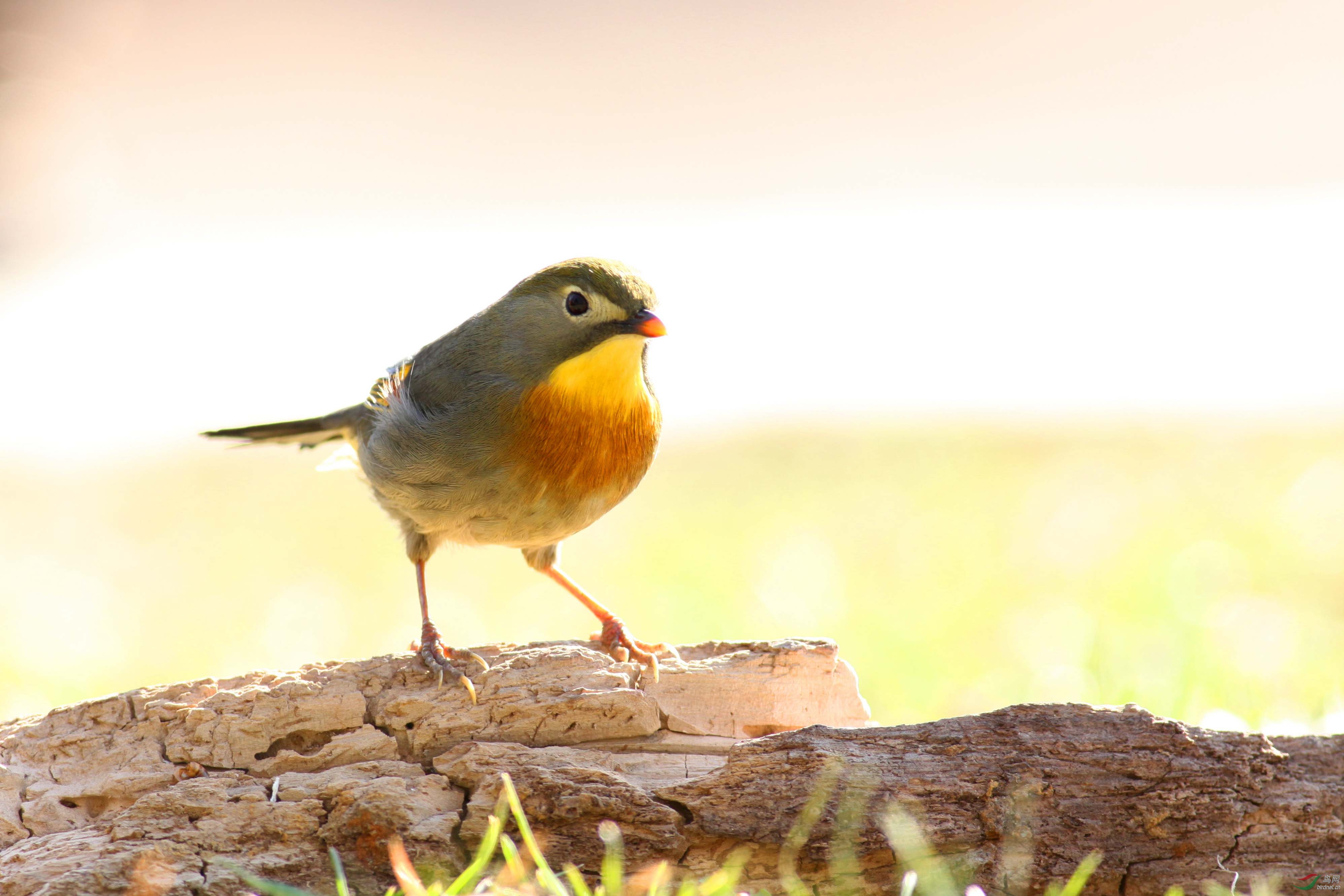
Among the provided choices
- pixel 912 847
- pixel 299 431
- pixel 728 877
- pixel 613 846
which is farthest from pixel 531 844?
pixel 299 431

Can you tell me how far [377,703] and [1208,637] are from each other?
181 inches

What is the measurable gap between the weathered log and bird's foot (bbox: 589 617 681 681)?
21.1 inches

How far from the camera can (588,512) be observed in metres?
4.50

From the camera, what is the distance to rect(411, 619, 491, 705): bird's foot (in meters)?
3.89

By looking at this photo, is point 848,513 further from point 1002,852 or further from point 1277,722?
point 1002,852

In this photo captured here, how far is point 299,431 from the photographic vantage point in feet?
18.7

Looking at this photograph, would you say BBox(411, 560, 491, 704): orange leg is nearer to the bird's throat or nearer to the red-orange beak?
the bird's throat

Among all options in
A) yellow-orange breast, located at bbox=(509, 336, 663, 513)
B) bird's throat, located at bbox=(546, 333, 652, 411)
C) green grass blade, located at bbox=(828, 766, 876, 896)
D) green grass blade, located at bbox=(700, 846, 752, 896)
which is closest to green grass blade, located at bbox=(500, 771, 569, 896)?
green grass blade, located at bbox=(700, 846, 752, 896)

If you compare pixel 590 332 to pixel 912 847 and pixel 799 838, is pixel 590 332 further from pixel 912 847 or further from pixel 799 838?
pixel 912 847

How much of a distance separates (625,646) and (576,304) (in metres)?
1.34

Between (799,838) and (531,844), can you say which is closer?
(531,844)

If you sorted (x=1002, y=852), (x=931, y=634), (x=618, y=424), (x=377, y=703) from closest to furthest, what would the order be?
1. (x=1002, y=852)
2. (x=377, y=703)
3. (x=618, y=424)
4. (x=931, y=634)

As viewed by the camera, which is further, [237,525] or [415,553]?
[237,525]

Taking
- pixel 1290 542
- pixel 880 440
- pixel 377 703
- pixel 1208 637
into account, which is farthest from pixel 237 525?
pixel 1290 542
